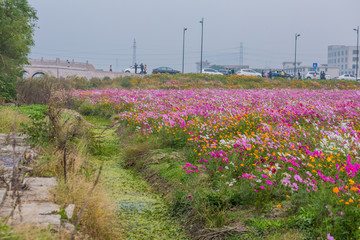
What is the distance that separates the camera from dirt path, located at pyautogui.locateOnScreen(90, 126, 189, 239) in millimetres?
5643

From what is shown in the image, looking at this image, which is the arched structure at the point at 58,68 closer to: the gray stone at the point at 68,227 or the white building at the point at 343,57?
the gray stone at the point at 68,227

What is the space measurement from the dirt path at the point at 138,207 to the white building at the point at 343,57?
137 m

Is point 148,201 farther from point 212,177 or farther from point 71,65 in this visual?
point 71,65

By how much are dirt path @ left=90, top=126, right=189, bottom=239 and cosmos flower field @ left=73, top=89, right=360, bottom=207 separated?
2.82 ft

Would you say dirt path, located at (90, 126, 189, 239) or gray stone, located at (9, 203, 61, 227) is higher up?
gray stone, located at (9, 203, 61, 227)

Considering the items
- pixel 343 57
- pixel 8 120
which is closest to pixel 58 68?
pixel 8 120

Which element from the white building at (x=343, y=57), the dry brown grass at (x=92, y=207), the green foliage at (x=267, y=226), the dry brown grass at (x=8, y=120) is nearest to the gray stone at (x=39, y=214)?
the dry brown grass at (x=92, y=207)

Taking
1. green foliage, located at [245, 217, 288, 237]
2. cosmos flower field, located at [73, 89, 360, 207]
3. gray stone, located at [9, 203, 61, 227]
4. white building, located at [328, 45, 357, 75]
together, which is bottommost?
green foliage, located at [245, 217, 288, 237]

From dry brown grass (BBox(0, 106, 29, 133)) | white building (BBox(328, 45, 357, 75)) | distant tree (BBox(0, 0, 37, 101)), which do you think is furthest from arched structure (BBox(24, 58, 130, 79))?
white building (BBox(328, 45, 357, 75))

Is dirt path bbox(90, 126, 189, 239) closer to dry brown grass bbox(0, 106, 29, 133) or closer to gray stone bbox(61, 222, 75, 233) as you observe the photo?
gray stone bbox(61, 222, 75, 233)

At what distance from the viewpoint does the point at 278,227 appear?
4727 millimetres

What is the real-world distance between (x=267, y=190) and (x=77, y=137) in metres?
5.86

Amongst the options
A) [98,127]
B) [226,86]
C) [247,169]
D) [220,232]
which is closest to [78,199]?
[220,232]

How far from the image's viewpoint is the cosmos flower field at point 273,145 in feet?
17.0
